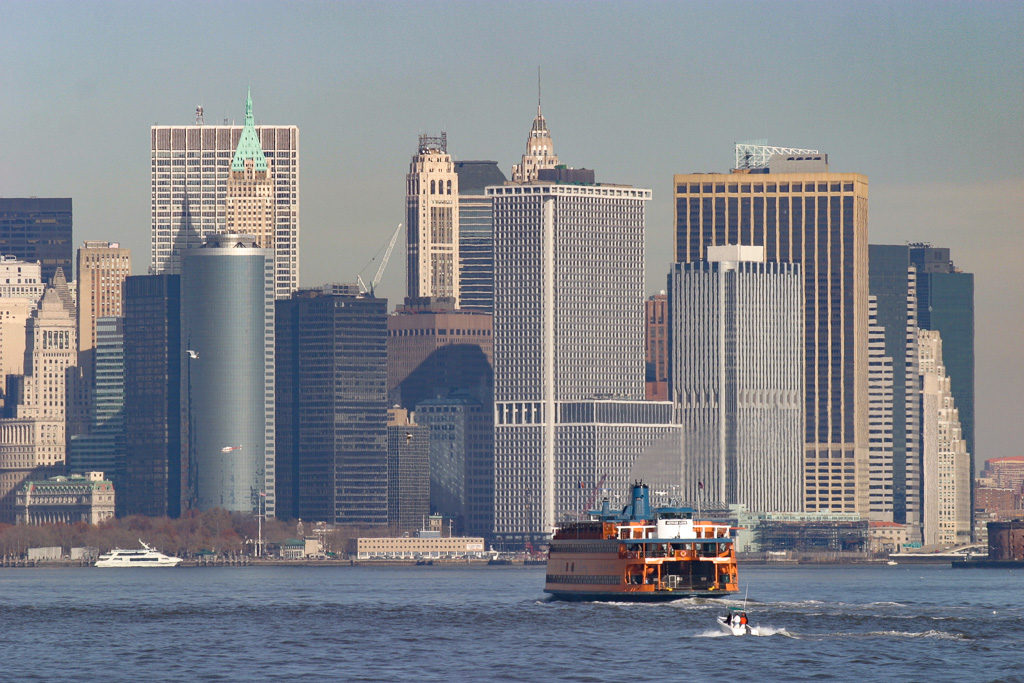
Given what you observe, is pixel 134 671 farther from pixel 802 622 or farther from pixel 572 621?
pixel 802 622

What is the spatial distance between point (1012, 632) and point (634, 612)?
96.9 ft

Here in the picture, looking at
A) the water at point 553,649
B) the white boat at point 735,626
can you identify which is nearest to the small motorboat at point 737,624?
the white boat at point 735,626

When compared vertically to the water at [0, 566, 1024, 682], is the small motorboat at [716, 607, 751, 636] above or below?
above

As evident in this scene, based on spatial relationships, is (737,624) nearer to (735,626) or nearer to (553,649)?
(735,626)

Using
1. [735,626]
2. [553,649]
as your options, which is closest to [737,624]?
→ [735,626]

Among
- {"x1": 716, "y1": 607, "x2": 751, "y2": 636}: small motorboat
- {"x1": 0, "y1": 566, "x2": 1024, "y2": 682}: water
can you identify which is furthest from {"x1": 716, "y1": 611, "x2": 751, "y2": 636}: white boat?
{"x1": 0, "y1": 566, "x2": 1024, "y2": 682}: water

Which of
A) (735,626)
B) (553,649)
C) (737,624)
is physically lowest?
(553,649)

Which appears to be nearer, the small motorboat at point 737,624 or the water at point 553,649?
the water at point 553,649

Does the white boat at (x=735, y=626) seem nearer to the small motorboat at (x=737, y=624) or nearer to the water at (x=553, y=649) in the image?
the small motorboat at (x=737, y=624)

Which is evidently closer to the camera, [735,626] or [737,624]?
[737,624]

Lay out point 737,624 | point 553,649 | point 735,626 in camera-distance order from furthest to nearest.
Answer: point 735,626 < point 737,624 < point 553,649

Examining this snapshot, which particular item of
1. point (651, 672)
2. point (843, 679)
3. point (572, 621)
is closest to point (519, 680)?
point (651, 672)

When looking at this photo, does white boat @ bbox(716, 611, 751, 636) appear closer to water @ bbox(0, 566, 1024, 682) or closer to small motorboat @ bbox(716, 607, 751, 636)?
small motorboat @ bbox(716, 607, 751, 636)

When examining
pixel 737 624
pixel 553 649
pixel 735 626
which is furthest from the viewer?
pixel 735 626
